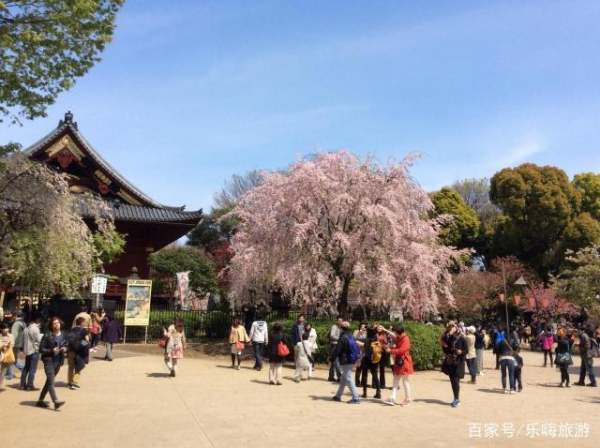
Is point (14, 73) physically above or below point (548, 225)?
below

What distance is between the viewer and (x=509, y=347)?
1408cm

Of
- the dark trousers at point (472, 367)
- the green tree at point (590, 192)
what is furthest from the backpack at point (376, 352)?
the green tree at point (590, 192)

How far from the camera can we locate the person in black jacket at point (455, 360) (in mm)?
11438

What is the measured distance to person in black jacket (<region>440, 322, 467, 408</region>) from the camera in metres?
11.4

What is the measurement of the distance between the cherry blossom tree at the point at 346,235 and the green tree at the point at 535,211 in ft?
78.8

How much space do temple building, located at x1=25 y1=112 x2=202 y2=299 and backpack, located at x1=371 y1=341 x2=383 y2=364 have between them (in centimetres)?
1702

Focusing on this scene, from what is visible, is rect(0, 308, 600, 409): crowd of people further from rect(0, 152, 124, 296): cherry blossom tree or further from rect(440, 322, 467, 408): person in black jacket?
rect(0, 152, 124, 296): cherry blossom tree

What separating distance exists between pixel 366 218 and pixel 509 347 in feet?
23.1

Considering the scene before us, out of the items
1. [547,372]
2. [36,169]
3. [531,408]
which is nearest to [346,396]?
[531,408]

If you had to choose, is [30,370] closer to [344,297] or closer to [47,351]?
[47,351]

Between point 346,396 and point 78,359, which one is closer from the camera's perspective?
point 78,359

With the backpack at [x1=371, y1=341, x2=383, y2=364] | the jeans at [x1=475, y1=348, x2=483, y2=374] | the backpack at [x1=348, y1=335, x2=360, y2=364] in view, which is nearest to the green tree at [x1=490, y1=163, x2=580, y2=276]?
the jeans at [x1=475, y1=348, x2=483, y2=374]

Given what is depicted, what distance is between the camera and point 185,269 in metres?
42.2

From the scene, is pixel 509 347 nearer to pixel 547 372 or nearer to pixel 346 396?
pixel 346 396
